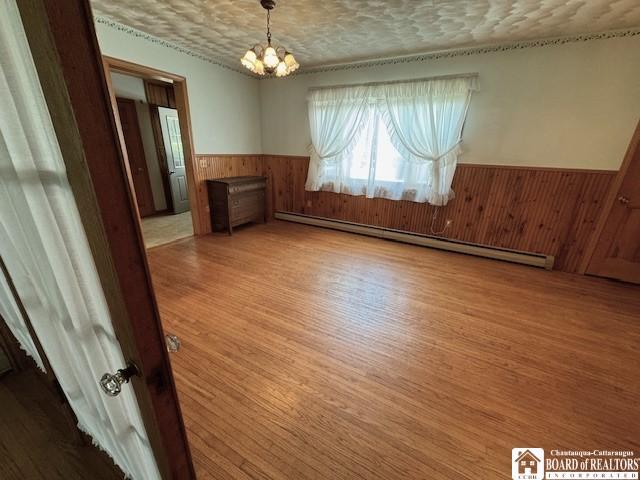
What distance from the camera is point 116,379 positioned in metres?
0.55

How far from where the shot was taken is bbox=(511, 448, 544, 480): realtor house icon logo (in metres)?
1.13

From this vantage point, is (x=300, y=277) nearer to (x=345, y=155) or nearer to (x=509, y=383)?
(x=509, y=383)

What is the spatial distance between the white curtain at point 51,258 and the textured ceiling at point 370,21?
234 centimetres

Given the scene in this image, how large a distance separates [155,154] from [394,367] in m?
5.34

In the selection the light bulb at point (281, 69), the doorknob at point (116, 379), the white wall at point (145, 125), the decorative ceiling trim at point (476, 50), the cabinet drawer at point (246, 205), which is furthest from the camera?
the white wall at point (145, 125)

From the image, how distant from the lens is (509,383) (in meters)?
1.55

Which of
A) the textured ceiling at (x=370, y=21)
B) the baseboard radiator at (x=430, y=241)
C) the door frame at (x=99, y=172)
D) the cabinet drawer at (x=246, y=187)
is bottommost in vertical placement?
the baseboard radiator at (x=430, y=241)

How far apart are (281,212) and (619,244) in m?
4.37

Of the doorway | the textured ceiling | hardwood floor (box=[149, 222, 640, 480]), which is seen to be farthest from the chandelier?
the doorway

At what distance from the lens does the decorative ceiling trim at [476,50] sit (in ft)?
7.93

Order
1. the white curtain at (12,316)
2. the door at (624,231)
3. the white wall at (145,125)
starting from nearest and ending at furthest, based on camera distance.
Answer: the white curtain at (12,316)
the door at (624,231)
the white wall at (145,125)

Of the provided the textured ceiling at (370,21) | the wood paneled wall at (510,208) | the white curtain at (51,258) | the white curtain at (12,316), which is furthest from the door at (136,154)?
the white curtain at (51,258)

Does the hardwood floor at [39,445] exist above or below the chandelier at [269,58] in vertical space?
below

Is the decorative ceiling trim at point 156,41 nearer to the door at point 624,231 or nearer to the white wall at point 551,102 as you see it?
the white wall at point 551,102
